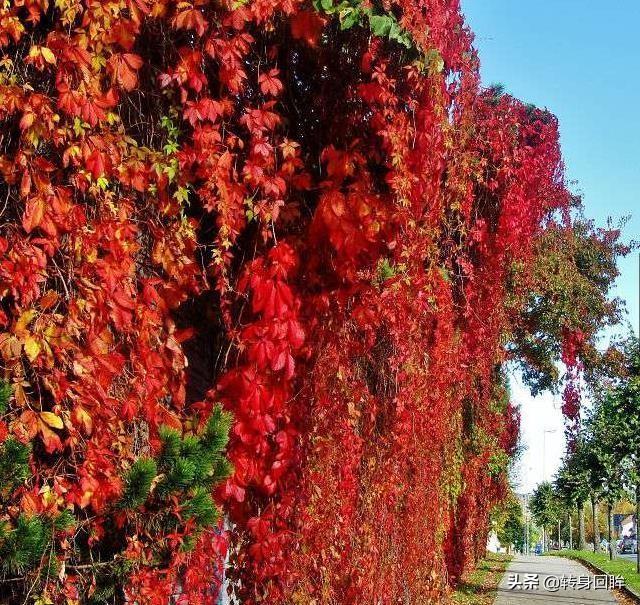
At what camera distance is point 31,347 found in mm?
2914

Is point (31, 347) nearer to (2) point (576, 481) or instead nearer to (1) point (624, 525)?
(2) point (576, 481)

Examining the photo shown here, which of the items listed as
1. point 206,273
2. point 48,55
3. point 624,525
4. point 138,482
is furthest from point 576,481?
point 624,525

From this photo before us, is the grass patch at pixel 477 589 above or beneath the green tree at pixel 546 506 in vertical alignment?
beneath

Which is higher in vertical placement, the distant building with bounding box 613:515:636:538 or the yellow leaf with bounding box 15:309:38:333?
the yellow leaf with bounding box 15:309:38:333

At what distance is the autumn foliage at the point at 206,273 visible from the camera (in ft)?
10.1

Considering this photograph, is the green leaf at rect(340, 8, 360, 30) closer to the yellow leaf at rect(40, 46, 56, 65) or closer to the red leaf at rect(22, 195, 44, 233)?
the yellow leaf at rect(40, 46, 56, 65)

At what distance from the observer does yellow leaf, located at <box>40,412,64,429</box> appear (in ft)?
9.66

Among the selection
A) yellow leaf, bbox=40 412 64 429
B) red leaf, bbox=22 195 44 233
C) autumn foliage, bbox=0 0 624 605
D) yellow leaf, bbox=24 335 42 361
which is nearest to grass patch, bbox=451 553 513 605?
autumn foliage, bbox=0 0 624 605

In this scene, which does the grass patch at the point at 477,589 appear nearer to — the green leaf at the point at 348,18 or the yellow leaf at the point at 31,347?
the green leaf at the point at 348,18

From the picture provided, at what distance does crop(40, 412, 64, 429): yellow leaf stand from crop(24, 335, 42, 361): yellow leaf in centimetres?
21

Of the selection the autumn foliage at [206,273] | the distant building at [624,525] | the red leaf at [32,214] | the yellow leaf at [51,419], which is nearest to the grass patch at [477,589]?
the autumn foliage at [206,273]

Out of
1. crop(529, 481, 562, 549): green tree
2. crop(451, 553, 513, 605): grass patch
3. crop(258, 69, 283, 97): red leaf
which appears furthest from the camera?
crop(529, 481, 562, 549): green tree

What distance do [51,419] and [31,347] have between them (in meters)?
0.28

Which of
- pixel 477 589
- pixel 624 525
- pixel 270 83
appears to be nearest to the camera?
pixel 270 83
